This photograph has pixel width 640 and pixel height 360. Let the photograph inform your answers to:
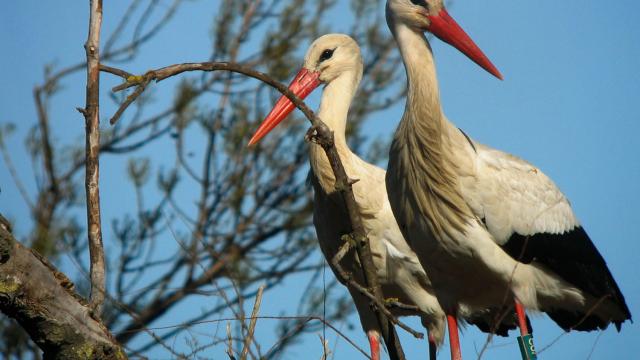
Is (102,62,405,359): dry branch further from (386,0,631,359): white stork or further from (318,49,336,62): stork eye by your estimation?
(318,49,336,62): stork eye

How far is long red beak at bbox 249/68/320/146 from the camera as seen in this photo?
15.1ft

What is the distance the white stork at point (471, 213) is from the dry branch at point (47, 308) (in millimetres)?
1573

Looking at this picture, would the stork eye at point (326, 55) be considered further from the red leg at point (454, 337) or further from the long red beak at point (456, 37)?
the red leg at point (454, 337)

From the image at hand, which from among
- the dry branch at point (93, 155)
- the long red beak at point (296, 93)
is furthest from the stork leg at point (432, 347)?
the dry branch at point (93, 155)

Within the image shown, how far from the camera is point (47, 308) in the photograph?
207 centimetres

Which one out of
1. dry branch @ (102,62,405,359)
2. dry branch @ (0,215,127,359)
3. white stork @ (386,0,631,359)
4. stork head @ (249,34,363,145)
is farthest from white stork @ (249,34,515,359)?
dry branch @ (0,215,127,359)

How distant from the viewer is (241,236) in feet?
26.7

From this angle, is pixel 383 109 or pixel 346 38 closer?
pixel 346 38

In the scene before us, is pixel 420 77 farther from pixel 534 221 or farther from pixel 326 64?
pixel 326 64

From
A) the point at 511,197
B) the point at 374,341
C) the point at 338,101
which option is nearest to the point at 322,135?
the point at 511,197

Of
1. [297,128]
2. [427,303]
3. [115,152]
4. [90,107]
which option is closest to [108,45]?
[115,152]

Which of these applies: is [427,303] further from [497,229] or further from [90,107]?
[90,107]

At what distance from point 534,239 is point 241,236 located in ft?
15.9

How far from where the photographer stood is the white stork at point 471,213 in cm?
341
